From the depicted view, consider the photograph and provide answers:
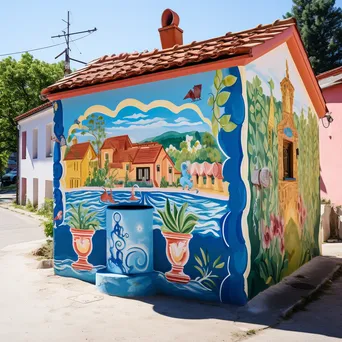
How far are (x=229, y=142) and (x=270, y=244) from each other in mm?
1970

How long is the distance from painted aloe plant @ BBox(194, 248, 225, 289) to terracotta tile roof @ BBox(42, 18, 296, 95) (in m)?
2.87

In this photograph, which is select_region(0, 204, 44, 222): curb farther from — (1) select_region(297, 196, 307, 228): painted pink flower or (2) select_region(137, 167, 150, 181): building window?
(1) select_region(297, 196, 307, 228): painted pink flower

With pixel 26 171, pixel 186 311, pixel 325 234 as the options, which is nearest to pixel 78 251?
pixel 186 311

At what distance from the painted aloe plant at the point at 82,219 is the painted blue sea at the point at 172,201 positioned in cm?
9

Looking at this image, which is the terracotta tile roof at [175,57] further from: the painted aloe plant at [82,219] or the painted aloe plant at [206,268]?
the painted aloe plant at [206,268]

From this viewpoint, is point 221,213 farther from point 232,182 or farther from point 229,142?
point 229,142

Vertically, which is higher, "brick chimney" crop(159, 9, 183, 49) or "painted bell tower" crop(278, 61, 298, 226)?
"brick chimney" crop(159, 9, 183, 49)

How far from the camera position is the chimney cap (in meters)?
8.90

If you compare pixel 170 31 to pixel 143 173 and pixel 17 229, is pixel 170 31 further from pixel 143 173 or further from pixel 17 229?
pixel 17 229

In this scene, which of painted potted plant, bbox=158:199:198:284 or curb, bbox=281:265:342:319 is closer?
curb, bbox=281:265:342:319

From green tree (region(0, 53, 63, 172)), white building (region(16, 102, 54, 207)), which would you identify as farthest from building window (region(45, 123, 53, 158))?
green tree (region(0, 53, 63, 172))

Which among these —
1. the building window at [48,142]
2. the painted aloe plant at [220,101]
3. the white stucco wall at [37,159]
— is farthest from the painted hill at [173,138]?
the building window at [48,142]

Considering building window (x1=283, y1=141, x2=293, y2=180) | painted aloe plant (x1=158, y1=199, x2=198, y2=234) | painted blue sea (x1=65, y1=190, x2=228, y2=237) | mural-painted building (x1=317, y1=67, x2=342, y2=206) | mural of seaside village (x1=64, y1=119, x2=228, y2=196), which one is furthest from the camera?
mural-painted building (x1=317, y1=67, x2=342, y2=206)

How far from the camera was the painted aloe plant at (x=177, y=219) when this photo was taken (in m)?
6.10
